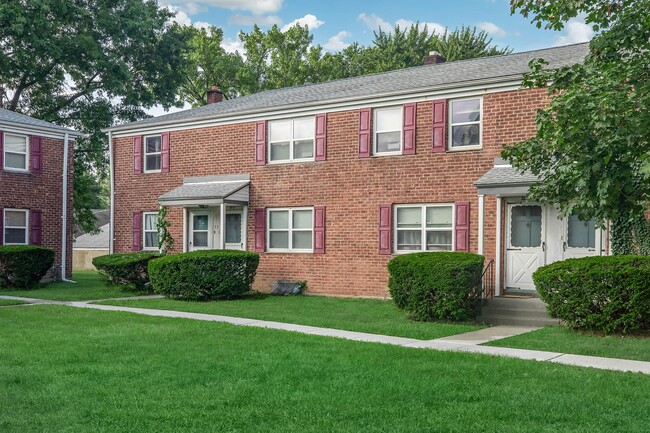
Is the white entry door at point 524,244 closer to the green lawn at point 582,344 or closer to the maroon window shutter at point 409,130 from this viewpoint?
the maroon window shutter at point 409,130

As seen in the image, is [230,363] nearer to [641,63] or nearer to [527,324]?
[641,63]

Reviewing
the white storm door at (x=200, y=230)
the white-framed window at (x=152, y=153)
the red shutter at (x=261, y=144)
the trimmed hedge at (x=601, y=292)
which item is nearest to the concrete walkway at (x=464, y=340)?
the trimmed hedge at (x=601, y=292)

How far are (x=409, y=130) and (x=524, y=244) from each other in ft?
13.6

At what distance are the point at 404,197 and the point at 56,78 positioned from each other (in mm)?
22668

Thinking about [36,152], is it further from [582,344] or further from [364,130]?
[582,344]

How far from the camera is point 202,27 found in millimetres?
43031

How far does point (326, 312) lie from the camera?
1423cm

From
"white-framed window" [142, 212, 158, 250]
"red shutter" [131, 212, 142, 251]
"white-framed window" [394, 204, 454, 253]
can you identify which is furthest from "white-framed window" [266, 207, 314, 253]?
"red shutter" [131, 212, 142, 251]

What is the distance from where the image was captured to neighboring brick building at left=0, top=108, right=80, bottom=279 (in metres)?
21.8

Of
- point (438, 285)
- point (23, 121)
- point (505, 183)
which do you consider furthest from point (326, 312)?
point (23, 121)

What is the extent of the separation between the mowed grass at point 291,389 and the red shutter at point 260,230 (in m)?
9.81

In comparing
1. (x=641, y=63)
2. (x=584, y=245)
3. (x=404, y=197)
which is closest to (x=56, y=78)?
(x=404, y=197)

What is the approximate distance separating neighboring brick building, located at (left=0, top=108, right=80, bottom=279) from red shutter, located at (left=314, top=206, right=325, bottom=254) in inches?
397

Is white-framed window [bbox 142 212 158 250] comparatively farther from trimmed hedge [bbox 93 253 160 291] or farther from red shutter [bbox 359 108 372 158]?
red shutter [bbox 359 108 372 158]
